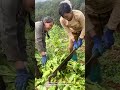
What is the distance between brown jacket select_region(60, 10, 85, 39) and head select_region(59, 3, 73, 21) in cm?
4

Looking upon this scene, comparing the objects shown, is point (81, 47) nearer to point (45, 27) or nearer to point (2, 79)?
point (45, 27)

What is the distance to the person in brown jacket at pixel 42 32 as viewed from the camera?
257 inches

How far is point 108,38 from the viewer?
6562 mm

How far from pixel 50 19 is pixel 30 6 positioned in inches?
11.5

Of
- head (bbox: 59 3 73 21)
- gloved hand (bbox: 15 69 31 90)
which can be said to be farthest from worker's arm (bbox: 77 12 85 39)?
gloved hand (bbox: 15 69 31 90)

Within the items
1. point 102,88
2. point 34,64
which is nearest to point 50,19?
point 34,64

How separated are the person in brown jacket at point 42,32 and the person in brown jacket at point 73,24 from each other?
155mm

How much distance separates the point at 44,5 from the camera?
6.50m

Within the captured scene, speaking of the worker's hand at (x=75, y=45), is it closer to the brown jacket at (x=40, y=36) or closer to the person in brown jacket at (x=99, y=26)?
the person in brown jacket at (x=99, y=26)

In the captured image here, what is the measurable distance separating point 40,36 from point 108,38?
77cm

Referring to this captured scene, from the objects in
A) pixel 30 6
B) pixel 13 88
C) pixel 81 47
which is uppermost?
pixel 30 6

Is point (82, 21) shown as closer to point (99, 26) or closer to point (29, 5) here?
point (99, 26)

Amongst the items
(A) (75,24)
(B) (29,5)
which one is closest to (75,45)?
(A) (75,24)

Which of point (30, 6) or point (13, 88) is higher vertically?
point (30, 6)
